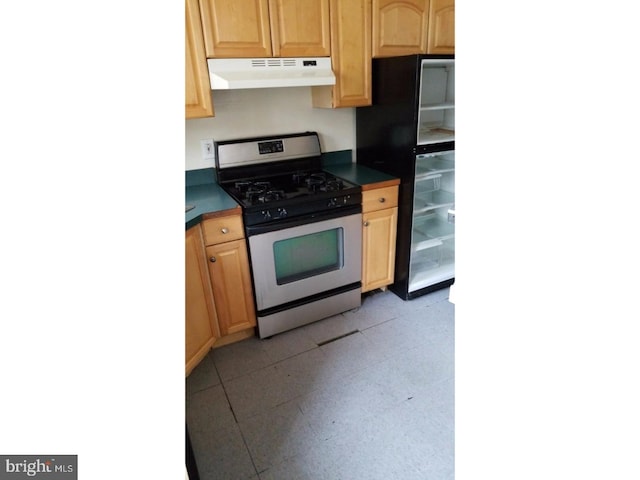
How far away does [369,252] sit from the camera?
2.47 meters

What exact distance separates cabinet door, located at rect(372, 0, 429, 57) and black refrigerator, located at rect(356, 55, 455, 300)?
13cm

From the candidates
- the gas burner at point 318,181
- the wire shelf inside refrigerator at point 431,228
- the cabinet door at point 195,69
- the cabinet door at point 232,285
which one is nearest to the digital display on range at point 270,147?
the gas burner at point 318,181

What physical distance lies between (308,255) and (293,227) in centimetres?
24

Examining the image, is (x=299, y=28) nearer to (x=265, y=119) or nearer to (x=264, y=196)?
(x=265, y=119)

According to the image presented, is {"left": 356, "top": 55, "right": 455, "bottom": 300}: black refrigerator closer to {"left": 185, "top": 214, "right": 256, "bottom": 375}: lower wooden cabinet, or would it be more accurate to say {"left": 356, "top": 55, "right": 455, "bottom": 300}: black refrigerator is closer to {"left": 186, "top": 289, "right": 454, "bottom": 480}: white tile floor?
{"left": 186, "top": 289, "right": 454, "bottom": 480}: white tile floor

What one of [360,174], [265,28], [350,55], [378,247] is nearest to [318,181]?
[360,174]

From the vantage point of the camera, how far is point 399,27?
90.4 inches

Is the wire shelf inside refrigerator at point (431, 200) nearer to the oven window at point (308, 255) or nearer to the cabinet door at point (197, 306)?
the oven window at point (308, 255)

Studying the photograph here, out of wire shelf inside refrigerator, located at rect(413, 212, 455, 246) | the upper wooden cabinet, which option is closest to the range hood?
the upper wooden cabinet

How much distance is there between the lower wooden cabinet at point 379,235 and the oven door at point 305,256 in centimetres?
8

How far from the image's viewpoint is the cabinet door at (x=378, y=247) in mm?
2398

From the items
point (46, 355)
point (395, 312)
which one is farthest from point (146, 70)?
point (395, 312)
